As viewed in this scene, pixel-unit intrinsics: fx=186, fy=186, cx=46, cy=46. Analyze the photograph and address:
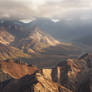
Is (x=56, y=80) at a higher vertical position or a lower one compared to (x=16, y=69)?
lower

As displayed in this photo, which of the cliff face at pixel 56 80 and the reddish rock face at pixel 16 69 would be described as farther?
the reddish rock face at pixel 16 69

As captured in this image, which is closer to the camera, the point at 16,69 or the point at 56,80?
the point at 56,80

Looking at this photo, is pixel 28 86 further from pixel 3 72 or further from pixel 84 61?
pixel 84 61

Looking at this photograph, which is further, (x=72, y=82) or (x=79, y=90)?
(x=72, y=82)

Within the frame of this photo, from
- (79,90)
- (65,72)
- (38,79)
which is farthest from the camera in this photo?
(65,72)

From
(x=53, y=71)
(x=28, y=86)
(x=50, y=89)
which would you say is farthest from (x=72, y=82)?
(x=28, y=86)

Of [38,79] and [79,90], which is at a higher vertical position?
[38,79]

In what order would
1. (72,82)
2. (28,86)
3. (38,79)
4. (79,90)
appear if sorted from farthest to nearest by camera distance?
(72,82)
(79,90)
(38,79)
(28,86)

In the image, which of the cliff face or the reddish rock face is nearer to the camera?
the cliff face
